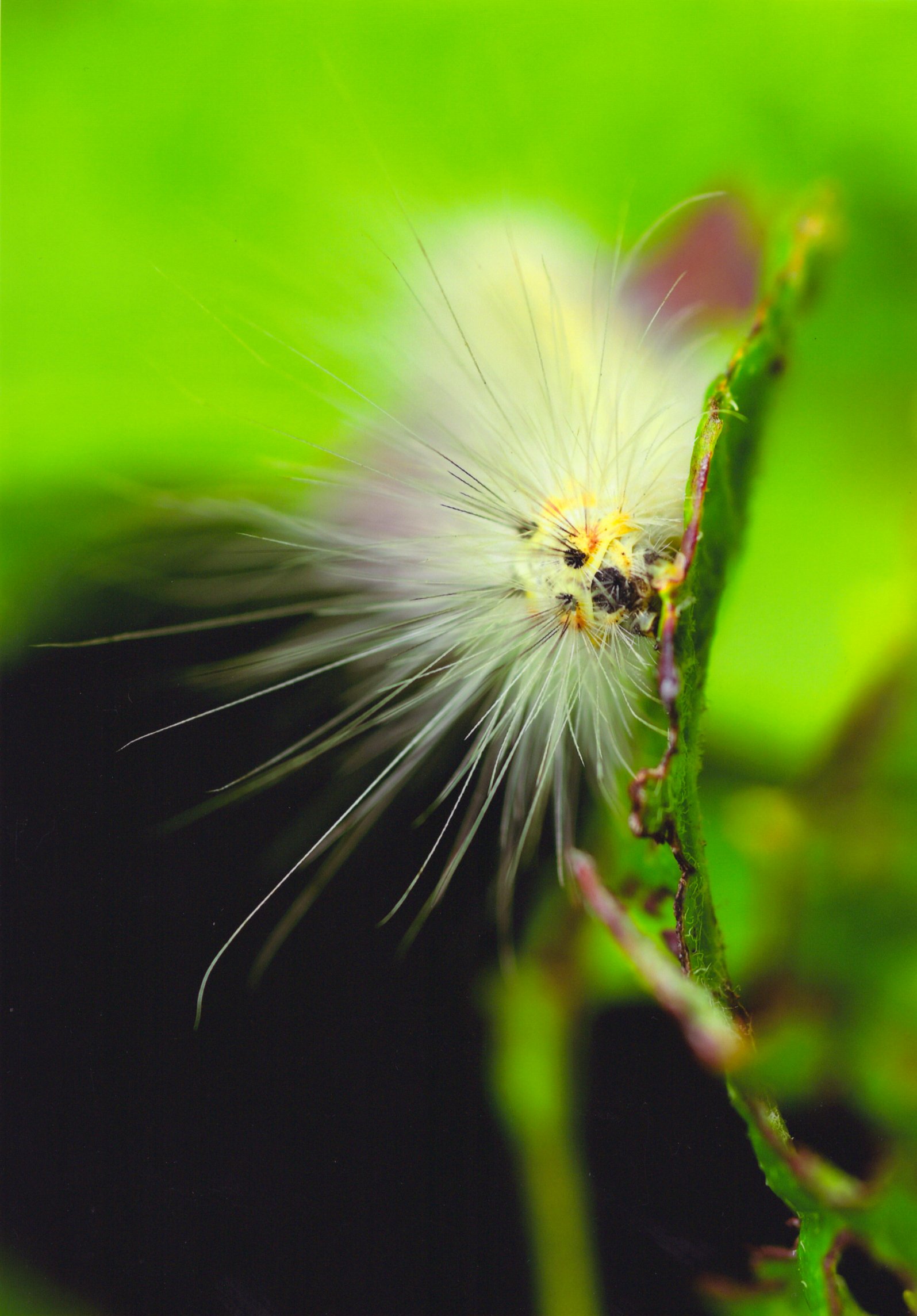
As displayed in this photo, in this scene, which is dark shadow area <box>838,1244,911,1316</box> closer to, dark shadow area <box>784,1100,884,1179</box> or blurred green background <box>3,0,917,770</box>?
dark shadow area <box>784,1100,884,1179</box>

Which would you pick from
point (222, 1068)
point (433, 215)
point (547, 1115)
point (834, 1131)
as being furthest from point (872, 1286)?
point (433, 215)

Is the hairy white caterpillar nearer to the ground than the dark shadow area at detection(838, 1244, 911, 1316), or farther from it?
farther from it

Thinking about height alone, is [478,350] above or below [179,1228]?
above

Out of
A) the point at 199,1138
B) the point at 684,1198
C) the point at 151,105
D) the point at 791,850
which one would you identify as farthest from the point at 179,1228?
the point at 151,105

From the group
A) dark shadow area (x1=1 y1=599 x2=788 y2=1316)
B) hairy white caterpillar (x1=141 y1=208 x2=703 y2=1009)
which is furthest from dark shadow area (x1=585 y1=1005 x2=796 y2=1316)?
hairy white caterpillar (x1=141 y1=208 x2=703 y2=1009)

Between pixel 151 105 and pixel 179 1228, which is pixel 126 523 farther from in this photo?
pixel 179 1228

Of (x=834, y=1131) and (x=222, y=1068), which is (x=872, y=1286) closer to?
(x=834, y=1131)

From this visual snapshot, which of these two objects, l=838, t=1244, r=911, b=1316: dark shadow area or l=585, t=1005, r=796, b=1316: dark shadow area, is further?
l=585, t=1005, r=796, b=1316: dark shadow area
